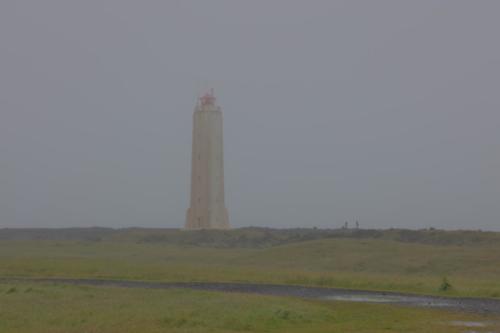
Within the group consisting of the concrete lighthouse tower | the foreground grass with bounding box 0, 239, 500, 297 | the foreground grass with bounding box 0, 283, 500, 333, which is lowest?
the foreground grass with bounding box 0, 283, 500, 333

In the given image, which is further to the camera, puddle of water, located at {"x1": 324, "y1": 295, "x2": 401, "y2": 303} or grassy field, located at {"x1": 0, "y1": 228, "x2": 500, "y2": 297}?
grassy field, located at {"x1": 0, "y1": 228, "x2": 500, "y2": 297}

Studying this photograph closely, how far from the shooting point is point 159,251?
57375 millimetres

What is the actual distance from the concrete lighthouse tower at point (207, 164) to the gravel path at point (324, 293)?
30.0m

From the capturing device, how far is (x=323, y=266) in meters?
42.4

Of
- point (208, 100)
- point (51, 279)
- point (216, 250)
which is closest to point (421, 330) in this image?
point (51, 279)

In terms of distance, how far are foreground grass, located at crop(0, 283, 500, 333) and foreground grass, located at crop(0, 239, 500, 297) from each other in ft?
21.3

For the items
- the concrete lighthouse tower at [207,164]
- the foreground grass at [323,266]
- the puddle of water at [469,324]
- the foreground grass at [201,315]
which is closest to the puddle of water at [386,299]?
the foreground grass at [201,315]

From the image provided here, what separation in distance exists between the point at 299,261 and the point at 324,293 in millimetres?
17576

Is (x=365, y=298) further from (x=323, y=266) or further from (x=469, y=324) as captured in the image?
(x=323, y=266)

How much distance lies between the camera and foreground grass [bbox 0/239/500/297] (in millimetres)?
31906

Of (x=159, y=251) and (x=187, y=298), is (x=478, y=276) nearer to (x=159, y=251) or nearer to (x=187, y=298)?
(x=187, y=298)

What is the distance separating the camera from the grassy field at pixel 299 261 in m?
33.0

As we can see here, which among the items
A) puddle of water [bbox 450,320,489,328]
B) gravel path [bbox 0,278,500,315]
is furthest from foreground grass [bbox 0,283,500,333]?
gravel path [bbox 0,278,500,315]

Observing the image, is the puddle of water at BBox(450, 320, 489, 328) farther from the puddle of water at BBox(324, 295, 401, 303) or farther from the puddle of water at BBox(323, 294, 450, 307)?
the puddle of water at BBox(324, 295, 401, 303)
